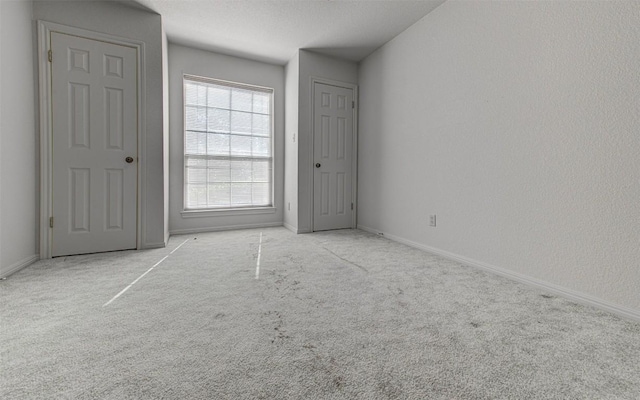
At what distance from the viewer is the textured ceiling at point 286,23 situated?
2.85m

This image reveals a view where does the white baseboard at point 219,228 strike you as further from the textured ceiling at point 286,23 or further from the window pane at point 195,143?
the textured ceiling at point 286,23

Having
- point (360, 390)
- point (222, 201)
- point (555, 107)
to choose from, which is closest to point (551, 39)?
point (555, 107)

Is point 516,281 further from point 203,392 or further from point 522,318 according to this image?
point 203,392

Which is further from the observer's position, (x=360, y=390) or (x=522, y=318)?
(x=522, y=318)

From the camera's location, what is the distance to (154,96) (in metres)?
3.02

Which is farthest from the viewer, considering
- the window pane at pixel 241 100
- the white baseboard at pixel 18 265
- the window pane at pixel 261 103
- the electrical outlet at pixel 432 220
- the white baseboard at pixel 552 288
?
the window pane at pixel 261 103

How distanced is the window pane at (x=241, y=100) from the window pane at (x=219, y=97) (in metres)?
0.07

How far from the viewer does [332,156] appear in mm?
4141

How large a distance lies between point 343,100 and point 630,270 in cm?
351

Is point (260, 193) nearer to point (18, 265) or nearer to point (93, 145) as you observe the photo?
point (93, 145)

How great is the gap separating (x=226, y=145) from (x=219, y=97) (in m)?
0.69

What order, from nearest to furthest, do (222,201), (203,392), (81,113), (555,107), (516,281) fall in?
(203,392) < (555,107) < (516,281) < (81,113) < (222,201)

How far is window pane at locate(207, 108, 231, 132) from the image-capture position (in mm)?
3963

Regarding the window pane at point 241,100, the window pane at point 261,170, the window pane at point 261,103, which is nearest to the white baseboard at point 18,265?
the window pane at point 261,170
